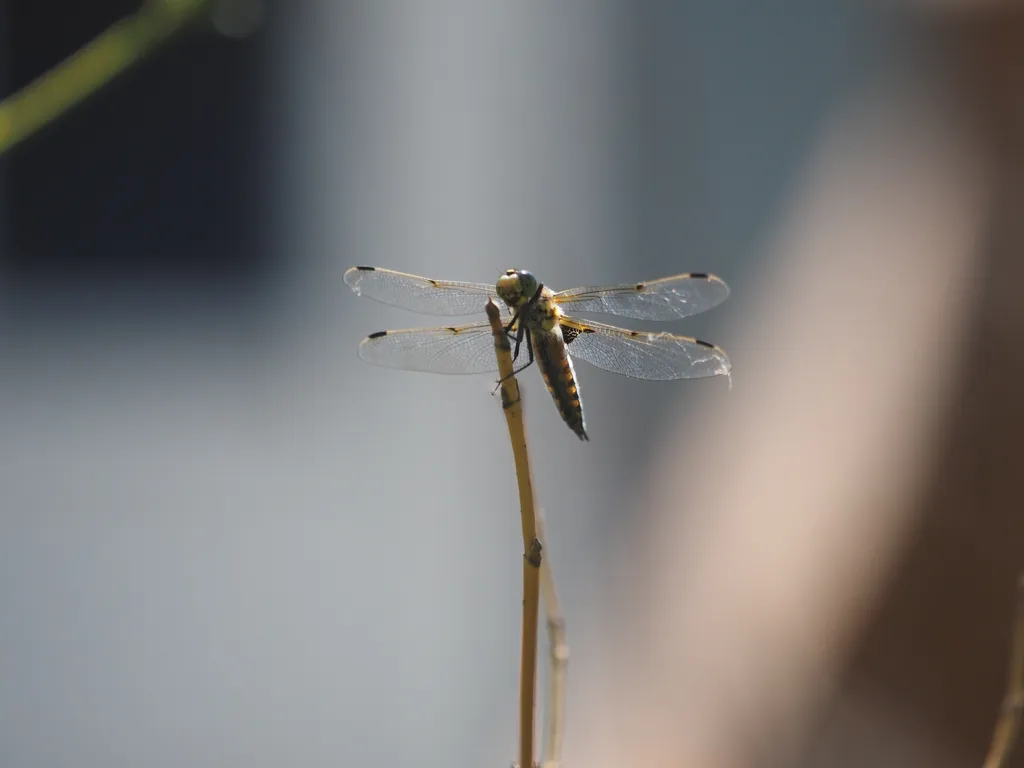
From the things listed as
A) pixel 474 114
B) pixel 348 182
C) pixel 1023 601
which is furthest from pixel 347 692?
pixel 1023 601

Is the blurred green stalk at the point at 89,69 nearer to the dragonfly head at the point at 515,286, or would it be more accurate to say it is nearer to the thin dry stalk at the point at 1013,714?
the dragonfly head at the point at 515,286

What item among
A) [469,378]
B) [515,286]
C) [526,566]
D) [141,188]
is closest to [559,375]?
[515,286]

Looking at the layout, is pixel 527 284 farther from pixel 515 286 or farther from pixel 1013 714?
pixel 1013 714

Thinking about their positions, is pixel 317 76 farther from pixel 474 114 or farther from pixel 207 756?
pixel 207 756

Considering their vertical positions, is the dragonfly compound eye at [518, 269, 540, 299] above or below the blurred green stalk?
below

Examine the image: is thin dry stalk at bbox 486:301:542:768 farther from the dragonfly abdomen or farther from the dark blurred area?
the dark blurred area

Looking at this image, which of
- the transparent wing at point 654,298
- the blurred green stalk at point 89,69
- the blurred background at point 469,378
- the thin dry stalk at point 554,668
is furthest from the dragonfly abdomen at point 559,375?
the blurred background at point 469,378

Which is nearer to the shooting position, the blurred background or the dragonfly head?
the dragonfly head

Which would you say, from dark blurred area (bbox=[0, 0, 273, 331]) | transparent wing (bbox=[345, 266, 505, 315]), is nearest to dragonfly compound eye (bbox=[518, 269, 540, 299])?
transparent wing (bbox=[345, 266, 505, 315])
